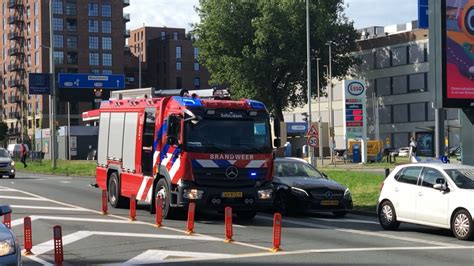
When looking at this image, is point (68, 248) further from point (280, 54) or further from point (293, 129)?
point (293, 129)

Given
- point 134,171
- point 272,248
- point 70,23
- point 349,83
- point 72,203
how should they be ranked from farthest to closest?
point 70,23 < point 349,83 < point 72,203 < point 134,171 < point 272,248

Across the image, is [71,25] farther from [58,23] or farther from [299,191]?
[299,191]

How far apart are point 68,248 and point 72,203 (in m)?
9.09

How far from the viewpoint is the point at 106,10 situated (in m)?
123

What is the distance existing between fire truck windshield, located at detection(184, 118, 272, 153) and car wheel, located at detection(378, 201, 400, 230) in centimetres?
287

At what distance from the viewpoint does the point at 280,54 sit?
68.6 metres

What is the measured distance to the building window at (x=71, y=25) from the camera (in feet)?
390

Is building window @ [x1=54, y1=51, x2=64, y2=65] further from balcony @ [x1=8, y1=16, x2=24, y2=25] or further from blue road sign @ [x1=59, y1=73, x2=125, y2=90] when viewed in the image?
blue road sign @ [x1=59, y1=73, x2=125, y2=90]

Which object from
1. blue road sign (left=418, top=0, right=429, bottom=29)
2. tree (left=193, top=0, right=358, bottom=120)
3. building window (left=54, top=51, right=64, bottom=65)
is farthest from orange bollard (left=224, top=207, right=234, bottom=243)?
building window (left=54, top=51, right=64, bottom=65)

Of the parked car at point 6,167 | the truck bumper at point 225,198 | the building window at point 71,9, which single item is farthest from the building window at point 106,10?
the truck bumper at point 225,198

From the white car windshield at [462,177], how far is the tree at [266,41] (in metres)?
53.1

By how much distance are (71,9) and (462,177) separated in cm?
11259

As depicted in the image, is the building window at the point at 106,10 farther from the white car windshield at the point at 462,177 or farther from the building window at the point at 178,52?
the white car windshield at the point at 462,177

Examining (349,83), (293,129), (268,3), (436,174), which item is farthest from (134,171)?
(293,129)
